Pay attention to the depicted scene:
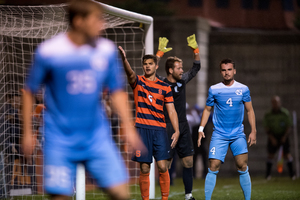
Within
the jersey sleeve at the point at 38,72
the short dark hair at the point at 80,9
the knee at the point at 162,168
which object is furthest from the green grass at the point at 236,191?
Answer: the short dark hair at the point at 80,9

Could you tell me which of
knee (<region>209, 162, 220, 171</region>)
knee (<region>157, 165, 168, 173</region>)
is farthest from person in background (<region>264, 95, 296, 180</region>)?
knee (<region>157, 165, 168, 173</region>)

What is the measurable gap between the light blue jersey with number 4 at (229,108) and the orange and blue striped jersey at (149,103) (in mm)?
749

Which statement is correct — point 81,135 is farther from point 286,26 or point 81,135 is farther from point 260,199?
point 286,26

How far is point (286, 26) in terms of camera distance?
97.0 ft

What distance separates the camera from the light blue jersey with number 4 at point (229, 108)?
5.50m

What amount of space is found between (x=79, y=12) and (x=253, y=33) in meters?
11.2

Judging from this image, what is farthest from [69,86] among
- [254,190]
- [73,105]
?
[254,190]

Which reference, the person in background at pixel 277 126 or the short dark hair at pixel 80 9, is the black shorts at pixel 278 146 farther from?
the short dark hair at pixel 80 9

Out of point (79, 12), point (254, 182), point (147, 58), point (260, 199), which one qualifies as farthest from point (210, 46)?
point (79, 12)

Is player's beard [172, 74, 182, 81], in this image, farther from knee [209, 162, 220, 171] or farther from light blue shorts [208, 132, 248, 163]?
knee [209, 162, 220, 171]

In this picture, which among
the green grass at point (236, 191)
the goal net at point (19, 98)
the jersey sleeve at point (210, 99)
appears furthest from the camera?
the green grass at point (236, 191)

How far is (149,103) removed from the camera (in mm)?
5273

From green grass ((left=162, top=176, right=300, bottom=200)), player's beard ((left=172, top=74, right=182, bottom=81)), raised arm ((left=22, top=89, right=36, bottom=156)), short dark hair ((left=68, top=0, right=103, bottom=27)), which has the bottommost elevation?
green grass ((left=162, top=176, right=300, bottom=200))

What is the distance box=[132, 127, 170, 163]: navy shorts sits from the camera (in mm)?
5223
